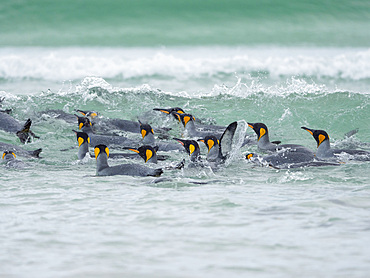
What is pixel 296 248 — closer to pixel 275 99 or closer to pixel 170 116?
pixel 170 116

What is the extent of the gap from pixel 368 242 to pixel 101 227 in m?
1.52

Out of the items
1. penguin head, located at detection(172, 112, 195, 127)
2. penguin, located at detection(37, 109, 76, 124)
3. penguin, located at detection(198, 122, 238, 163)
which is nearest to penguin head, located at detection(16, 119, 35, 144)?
penguin, located at detection(37, 109, 76, 124)

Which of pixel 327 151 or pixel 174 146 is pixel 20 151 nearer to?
pixel 174 146

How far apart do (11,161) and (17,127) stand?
2308mm

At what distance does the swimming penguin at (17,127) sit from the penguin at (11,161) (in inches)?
52.3

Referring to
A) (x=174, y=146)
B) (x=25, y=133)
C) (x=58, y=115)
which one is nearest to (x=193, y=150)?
(x=174, y=146)

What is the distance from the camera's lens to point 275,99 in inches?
391

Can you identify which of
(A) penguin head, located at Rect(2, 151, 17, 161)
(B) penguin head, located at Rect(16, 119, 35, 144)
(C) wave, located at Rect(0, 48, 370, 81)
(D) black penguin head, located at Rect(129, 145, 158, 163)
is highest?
(C) wave, located at Rect(0, 48, 370, 81)

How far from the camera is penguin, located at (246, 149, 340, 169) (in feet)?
18.4

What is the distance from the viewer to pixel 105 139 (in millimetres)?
7430

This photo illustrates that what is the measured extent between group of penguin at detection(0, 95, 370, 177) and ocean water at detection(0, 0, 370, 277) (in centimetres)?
16

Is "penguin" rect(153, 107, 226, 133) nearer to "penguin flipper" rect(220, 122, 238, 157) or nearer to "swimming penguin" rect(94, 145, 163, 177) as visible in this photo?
"penguin flipper" rect(220, 122, 238, 157)

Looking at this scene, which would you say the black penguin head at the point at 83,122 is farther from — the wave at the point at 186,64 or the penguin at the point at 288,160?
the wave at the point at 186,64

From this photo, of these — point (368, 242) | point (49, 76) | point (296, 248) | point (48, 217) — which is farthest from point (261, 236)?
point (49, 76)
